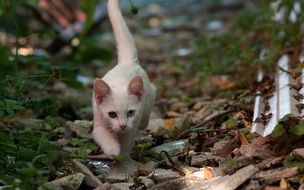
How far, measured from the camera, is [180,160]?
134 inches

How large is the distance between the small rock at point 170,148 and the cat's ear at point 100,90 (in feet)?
1.33

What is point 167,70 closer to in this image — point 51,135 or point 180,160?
point 51,135

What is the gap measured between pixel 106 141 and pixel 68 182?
0.66 meters

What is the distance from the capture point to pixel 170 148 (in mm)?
3643

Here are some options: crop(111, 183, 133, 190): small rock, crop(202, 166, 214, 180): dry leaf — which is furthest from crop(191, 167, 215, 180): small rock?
crop(111, 183, 133, 190): small rock

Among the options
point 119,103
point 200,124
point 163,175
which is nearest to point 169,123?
point 200,124

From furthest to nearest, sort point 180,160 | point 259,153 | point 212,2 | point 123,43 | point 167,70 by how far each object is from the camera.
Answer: point 212,2, point 167,70, point 123,43, point 180,160, point 259,153

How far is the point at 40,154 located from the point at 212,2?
7949 mm

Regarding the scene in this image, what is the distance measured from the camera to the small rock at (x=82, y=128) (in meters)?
4.07

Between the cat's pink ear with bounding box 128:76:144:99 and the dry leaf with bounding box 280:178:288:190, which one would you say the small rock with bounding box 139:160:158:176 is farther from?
the dry leaf with bounding box 280:178:288:190

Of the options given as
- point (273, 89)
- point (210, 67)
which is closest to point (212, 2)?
point (210, 67)

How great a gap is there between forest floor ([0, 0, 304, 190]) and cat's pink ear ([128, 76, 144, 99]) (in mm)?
312

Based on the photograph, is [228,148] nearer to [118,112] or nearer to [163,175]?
[163,175]

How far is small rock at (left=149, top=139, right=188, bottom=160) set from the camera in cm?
352
